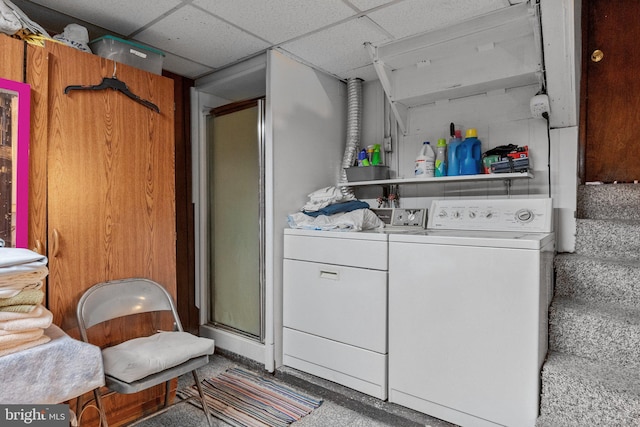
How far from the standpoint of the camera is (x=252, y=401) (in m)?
2.16

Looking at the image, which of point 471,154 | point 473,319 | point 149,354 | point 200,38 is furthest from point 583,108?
point 149,354

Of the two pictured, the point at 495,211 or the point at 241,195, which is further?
the point at 241,195

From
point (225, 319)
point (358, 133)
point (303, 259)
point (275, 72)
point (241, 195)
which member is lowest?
point (225, 319)

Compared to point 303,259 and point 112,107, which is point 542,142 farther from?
point 112,107

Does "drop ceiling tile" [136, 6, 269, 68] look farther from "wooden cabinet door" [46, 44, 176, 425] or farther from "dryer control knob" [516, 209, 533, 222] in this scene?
"dryer control knob" [516, 209, 533, 222]

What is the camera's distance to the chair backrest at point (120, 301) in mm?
1715

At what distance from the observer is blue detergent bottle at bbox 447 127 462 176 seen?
237 cm

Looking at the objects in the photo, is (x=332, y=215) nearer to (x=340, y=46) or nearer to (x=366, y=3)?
(x=340, y=46)

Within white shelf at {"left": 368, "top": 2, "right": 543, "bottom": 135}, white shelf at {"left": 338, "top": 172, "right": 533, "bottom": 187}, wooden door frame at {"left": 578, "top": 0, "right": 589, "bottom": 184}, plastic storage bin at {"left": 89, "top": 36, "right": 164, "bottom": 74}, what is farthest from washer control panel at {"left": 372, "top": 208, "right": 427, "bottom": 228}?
plastic storage bin at {"left": 89, "top": 36, "right": 164, "bottom": 74}

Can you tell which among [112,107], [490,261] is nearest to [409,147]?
[490,261]

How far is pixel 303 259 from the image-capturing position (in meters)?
2.34

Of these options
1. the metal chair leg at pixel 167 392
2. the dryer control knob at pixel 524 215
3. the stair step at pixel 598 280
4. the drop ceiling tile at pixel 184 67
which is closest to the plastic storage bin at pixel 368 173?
the dryer control knob at pixel 524 215

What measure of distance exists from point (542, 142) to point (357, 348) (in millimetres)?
1687

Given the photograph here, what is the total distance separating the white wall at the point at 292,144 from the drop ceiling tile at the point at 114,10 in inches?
28.8
